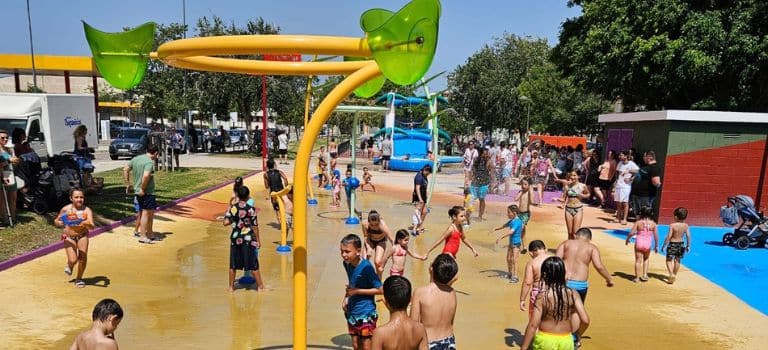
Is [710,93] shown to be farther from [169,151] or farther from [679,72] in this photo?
[169,151]

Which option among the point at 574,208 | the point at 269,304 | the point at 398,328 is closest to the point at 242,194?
the point at 269,304

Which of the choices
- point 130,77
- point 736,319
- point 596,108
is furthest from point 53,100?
point 596,108

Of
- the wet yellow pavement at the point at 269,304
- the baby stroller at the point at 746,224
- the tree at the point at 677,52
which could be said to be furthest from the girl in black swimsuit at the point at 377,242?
the tree at the point at 677,52

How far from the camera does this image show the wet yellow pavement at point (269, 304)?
241 inches

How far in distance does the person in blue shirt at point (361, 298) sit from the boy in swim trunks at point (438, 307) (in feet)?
1.89

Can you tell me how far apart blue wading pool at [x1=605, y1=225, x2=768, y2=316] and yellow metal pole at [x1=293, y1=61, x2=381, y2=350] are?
669 centimetres

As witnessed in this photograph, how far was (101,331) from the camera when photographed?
3.86 metres

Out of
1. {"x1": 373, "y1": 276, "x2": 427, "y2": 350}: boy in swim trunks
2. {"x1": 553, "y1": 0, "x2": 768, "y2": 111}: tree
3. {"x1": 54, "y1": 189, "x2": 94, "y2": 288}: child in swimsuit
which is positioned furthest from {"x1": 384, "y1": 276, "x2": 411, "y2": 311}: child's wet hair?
{"x1": 553, "y1": 0, "x2": 768, "y2": 111}: tree

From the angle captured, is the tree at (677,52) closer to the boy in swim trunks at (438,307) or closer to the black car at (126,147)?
the boy in swim trunks at (438,307)

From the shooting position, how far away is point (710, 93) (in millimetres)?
20500

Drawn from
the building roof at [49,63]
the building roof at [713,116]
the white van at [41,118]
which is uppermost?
the building roof at [49,63]

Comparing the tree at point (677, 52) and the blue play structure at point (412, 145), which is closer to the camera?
the tree at point (677, 52)

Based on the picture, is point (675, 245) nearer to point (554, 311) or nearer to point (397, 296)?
point (554, 311)

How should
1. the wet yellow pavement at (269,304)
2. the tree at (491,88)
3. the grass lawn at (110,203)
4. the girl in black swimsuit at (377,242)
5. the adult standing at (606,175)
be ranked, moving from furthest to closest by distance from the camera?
the tree at (491,88), the adult standing at (606,175), the grass lawn at (110,203), the girl in black swimsuit at (377,242), the wet yellow pavement at (269,304)
